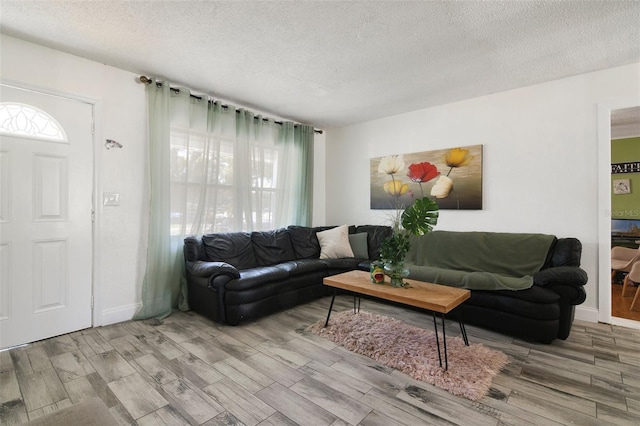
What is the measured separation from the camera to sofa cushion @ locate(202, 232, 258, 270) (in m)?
3.33

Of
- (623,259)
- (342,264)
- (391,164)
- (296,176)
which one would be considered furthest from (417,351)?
(623,259)

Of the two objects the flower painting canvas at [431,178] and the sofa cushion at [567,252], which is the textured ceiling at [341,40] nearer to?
the flower painting canvas at [431,178]

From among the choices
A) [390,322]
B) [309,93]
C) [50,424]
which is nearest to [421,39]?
[309,93]

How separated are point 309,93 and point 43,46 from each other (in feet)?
8.00

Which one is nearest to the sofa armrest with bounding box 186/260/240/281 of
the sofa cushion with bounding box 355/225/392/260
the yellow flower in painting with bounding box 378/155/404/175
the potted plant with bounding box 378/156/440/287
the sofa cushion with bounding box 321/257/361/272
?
the sofa cushion with bounding box 321/257/361/272

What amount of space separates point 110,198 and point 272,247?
185 cm

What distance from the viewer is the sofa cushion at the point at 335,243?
4.07 meters

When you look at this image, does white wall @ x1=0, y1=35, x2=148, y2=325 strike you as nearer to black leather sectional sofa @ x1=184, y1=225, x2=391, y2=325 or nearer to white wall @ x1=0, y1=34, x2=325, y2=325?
white wall @ x1=0, y1=34, x2=325, y2=325

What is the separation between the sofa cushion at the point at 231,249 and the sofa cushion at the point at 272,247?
87mm

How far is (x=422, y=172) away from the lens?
13.2 feet

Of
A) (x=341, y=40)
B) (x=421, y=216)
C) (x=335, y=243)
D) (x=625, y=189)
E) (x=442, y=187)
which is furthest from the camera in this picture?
(x=625, y=189)

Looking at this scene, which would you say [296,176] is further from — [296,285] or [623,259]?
[623,259]

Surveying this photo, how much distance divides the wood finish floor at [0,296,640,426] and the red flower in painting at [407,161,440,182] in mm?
2051

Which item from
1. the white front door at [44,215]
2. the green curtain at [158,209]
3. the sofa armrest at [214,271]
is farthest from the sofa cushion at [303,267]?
the white front door at [44,215]
